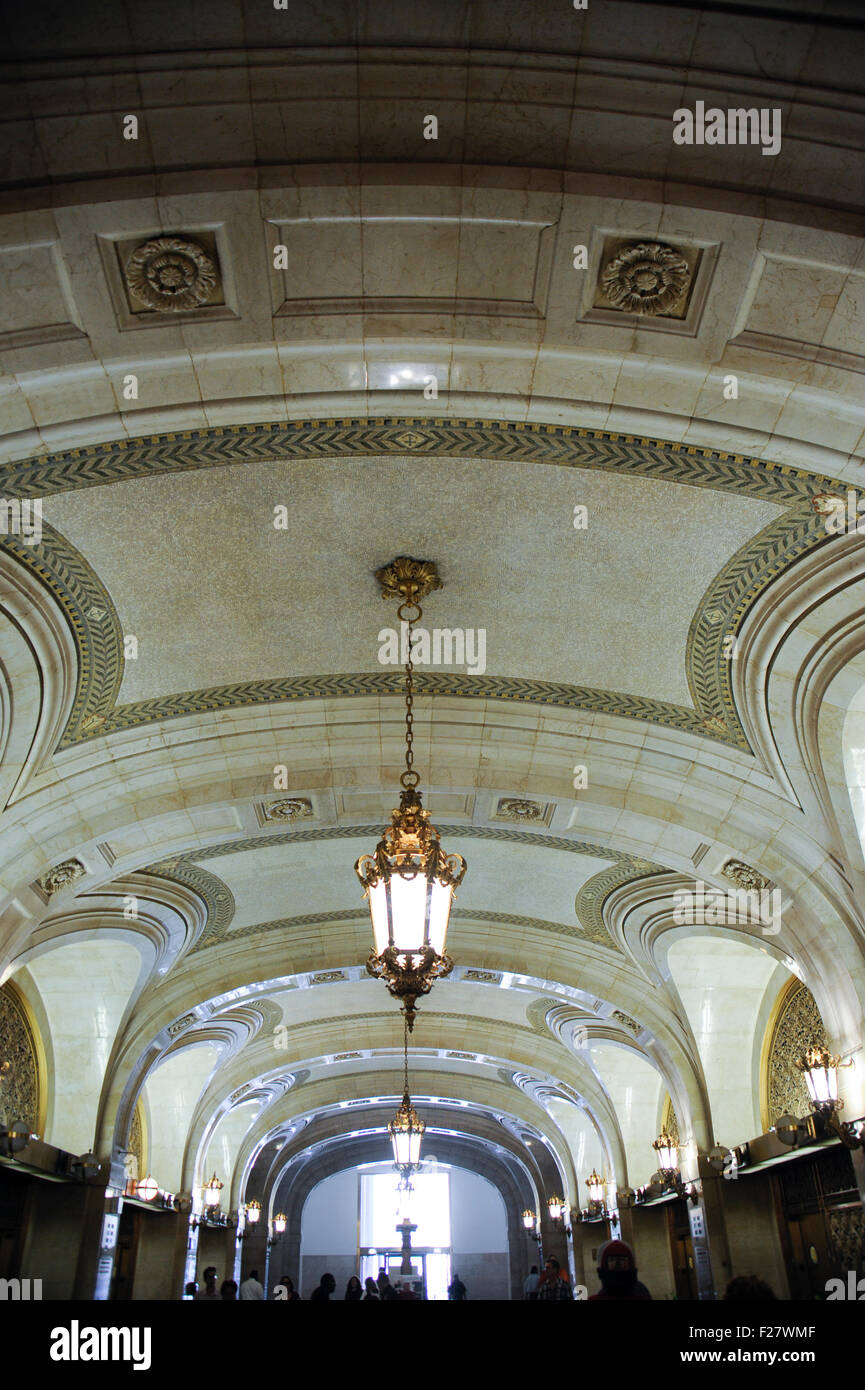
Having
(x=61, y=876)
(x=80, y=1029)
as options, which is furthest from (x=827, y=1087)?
(x=80, y=1029)

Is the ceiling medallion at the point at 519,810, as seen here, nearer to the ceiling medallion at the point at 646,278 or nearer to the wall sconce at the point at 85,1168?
the ceiling medallion at the point at 646,278

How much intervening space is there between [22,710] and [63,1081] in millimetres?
6598

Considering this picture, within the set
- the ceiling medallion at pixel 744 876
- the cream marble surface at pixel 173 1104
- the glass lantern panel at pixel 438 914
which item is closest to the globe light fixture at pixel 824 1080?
the ceiling medallion at pixel 744 876

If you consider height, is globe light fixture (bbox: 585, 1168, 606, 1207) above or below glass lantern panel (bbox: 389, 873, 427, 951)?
above

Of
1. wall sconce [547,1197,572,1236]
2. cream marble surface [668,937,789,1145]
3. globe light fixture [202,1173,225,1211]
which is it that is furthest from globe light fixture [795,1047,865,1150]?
wall sconce [547,1197,572,1236]

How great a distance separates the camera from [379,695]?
→ 7250 mm

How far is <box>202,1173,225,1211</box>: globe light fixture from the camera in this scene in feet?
54.9

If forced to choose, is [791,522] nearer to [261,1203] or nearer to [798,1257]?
[798,1257]

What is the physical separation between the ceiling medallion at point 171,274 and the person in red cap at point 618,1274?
12.8ft

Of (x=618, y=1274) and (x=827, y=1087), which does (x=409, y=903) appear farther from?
A: (x=827, y=1087)

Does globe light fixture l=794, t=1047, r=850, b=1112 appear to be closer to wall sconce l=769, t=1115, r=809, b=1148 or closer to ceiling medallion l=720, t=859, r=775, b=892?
wall sconce l=769, t=1115, r=809, b=1148

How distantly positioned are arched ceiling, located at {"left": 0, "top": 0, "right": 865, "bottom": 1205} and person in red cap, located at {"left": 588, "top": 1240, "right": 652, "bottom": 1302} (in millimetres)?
A: 3601

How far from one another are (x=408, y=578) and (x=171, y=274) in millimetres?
2486

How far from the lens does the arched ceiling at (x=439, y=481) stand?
338cm
